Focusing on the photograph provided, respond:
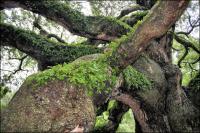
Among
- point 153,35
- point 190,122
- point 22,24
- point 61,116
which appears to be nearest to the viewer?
point 61,116

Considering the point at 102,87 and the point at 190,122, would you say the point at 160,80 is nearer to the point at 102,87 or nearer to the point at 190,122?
the point at 190,122

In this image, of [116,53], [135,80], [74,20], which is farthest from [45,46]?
[116,53]

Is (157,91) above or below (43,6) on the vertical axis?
below

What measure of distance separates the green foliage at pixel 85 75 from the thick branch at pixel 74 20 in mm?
3169

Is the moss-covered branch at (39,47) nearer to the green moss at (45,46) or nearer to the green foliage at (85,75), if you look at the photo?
the green moss at (45,46)

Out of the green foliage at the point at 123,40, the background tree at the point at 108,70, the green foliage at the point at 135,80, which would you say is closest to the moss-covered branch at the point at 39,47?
the background tree at the point at 108,70

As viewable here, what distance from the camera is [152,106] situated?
7574 millimetres

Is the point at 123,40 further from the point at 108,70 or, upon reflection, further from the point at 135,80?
the point at 135,80

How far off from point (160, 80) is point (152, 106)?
2.52 feet

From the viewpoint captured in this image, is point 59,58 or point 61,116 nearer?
point 61,116

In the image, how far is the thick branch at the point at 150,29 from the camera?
13.9 feet

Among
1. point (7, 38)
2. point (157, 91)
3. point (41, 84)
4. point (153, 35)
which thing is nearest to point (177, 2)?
point (153, 35)

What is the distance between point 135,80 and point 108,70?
2.03m

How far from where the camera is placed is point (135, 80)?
692cm
